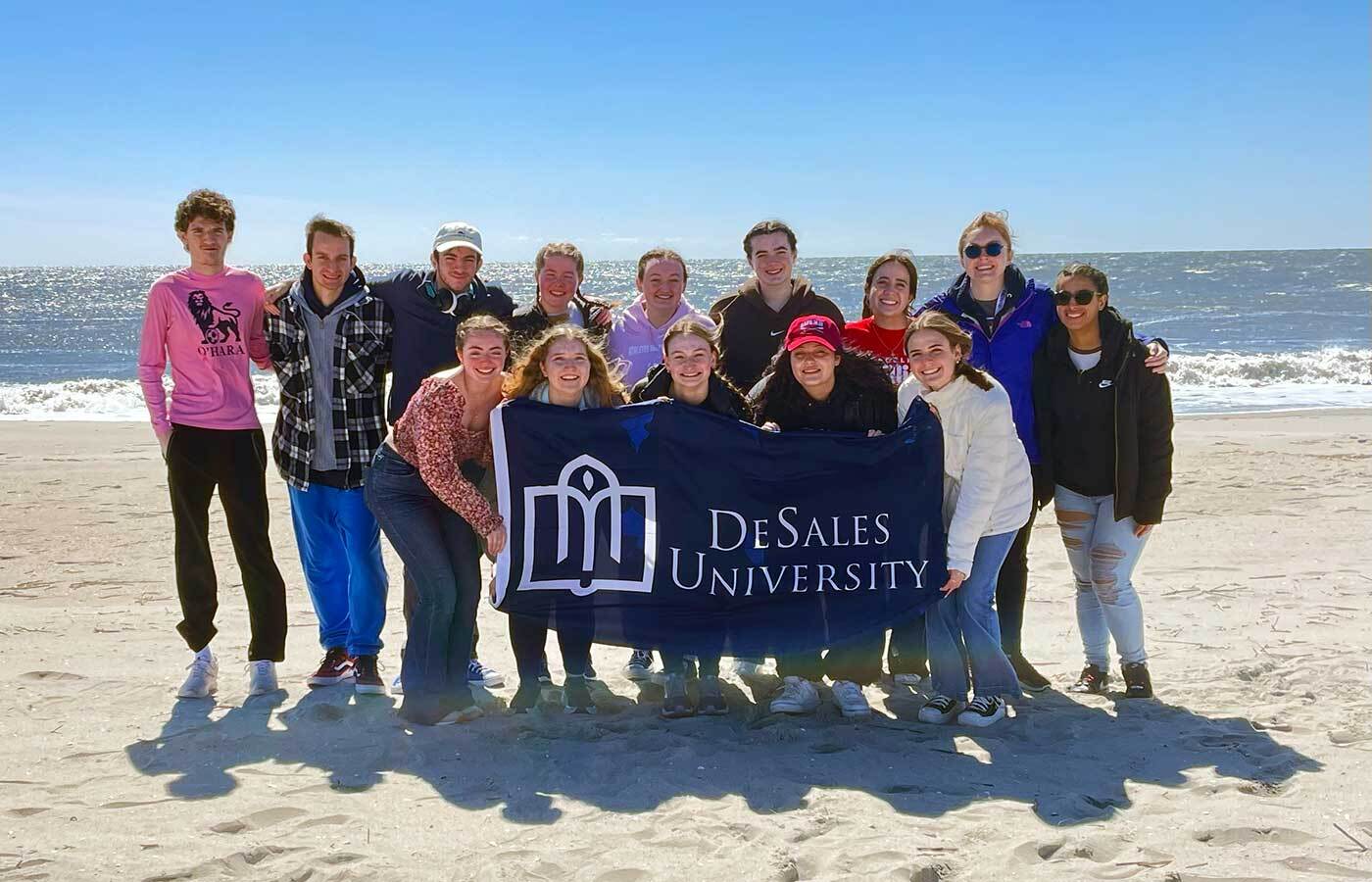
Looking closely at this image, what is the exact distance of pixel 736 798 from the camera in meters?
3.88

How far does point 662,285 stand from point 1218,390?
16.1 metres

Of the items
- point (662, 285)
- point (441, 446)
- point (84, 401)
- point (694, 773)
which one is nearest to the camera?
point (694, 773)

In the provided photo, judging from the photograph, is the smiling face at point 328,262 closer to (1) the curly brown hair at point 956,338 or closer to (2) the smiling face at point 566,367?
(2) the smiling face at point 566,367

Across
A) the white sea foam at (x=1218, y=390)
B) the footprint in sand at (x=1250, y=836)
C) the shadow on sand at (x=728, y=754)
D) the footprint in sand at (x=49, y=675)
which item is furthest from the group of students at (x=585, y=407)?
the white sea foam at (x=1218, y=390)

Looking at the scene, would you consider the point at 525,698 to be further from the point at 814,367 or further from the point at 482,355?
the point at 814,367

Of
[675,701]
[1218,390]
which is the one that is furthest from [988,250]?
[1218,390]

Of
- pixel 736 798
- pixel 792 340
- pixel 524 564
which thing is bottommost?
pixel 736 798

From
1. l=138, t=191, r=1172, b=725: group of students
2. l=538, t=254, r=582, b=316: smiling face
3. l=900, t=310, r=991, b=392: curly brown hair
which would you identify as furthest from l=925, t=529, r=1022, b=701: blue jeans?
l=538, t=254, r=582, b=316: smiling face

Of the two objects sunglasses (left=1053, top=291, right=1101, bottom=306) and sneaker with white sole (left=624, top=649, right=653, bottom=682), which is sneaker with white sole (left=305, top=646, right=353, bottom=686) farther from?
sunglasses (left=1053, top=291, right=1101, bottom=306)

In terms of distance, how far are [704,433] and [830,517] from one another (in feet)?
2.25

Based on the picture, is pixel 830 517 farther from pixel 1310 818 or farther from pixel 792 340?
pixel 1310 818

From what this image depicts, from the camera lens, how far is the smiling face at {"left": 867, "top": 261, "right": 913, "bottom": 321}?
514 centimetres

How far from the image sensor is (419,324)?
510 centimetres

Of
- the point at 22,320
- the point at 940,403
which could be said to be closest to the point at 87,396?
the point at 940,403
